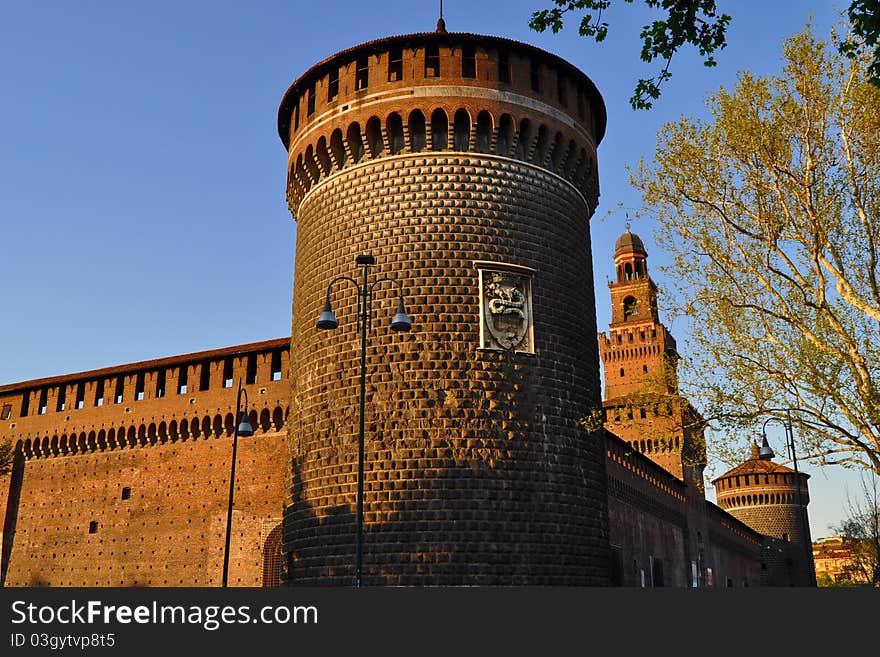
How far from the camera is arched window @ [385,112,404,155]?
2214cm

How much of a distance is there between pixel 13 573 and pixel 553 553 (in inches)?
908

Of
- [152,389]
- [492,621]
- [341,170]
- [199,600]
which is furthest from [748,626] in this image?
[152,389]

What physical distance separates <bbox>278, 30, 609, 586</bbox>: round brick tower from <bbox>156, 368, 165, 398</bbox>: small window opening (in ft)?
30.9

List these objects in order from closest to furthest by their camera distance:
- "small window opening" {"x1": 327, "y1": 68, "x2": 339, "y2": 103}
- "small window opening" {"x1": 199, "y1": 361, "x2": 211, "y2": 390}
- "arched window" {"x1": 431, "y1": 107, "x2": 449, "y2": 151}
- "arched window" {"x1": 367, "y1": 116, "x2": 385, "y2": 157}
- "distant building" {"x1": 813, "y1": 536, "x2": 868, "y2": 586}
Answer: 1. "arched window" {"x1": 431, "y1": 107, "x2": 449, "y2": 151}
2. "arched window" {"x1": 367, "y1": 116, "x2": 385, "y2": 157}
3. "small window opening" {"x1": 327, "y1": 68, "x2": 339, "y2": 103}
4. "small window opening" {"x1": 199, "y1": 361, "x2": 211, "y2": 390}
5. "distant building" {"x1": 813, "y1": 536, "x2": 868, "y2": 586}

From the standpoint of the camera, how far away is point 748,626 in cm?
933

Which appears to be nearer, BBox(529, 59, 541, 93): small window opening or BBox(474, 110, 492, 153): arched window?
BBox(474, 110, 492, 153): arched window

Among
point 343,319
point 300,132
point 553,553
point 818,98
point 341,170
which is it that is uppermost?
point 300,132

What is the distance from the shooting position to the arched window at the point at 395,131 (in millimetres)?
22141

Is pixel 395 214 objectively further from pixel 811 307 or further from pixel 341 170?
pixel 811 307

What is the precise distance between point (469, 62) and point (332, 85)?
12.8 feet

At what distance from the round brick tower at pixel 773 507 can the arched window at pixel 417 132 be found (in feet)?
174

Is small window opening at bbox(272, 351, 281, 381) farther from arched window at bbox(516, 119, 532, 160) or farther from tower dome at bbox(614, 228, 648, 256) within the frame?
tower dome at bbox(614, 228, 648, 256)

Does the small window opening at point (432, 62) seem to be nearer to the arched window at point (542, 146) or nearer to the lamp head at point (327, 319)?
the arched window at point (542, 146)

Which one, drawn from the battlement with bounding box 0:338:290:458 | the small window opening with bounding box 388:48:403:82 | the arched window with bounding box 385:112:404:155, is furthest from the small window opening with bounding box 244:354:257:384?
the small window opening with bounding box 388:48:403:82
